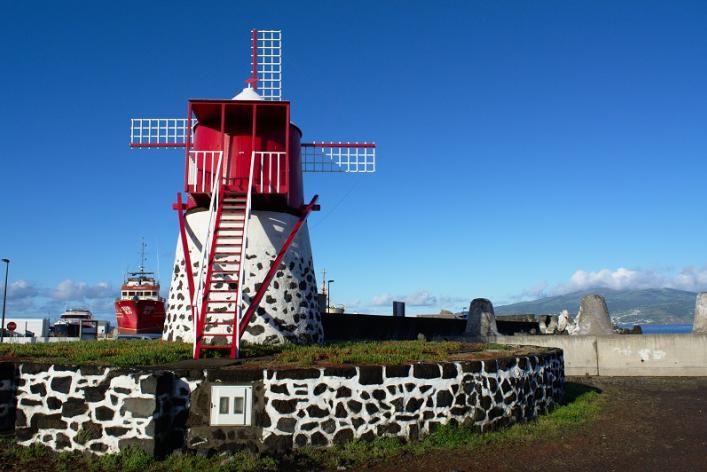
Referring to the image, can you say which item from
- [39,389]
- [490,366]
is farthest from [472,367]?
[39,389]

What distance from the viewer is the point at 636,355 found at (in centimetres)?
1766

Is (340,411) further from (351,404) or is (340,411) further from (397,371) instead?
(397,371)

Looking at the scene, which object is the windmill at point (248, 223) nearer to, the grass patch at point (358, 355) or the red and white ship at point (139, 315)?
the grass patch at point (358, 355)

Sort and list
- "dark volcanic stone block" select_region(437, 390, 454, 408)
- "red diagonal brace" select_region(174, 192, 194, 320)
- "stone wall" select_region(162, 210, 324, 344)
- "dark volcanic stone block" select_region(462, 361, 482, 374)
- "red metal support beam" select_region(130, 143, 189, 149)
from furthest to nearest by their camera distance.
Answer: "red metal support beam" select_region(130, 143, 189, 149)
"stone wall" select_region(162, 210, 324, 344)
"red diagonal brace" select_region(174, 192, 194, 320)
"dark volcanic stone block" select_region(462, 361, 482, 374)
"dark volcanic stone block" select_region(437, 390, 454, 408)

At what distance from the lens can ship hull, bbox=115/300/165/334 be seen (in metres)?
35.1

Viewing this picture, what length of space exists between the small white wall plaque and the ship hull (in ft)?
97.5

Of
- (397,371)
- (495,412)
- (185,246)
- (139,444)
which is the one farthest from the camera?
(185,246)

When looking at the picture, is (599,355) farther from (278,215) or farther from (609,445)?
(278,215)

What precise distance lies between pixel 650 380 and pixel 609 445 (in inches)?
371

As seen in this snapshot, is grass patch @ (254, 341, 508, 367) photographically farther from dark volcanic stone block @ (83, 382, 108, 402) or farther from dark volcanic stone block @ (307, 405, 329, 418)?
dark volcanic stone block @ (83, 382, 108, 402)

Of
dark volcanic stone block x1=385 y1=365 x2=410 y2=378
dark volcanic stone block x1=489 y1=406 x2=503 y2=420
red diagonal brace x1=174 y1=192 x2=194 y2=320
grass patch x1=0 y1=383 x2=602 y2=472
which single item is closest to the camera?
grass patch x1=0 y1=383 x2=602 y2=472

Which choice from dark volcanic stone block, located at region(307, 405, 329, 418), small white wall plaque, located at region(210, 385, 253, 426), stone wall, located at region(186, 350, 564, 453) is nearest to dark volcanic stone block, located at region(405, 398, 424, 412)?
stone wall, located at region(186, 350, 564, 453)

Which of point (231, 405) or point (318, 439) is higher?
point (231, 405)

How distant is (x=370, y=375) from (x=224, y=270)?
497 centimetres
